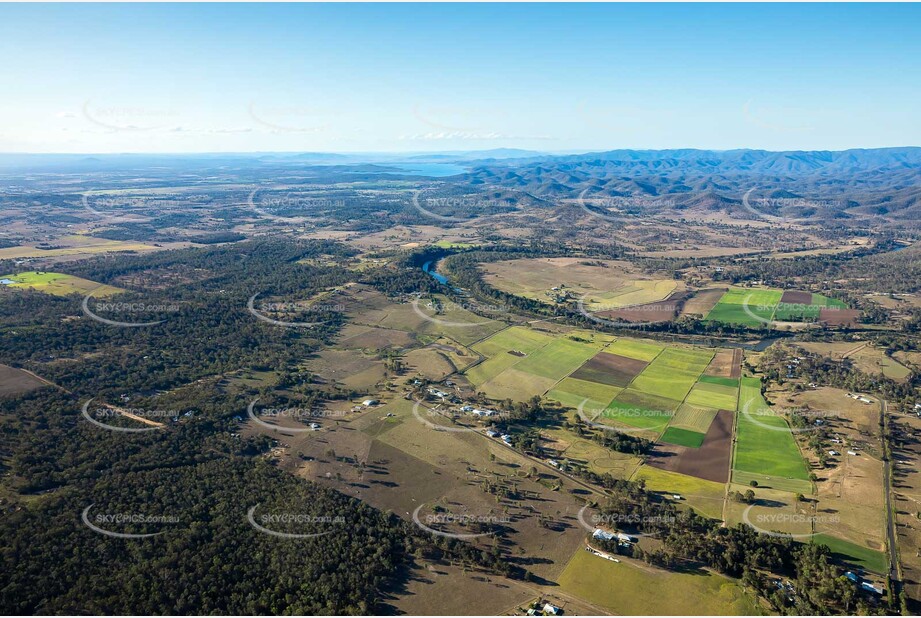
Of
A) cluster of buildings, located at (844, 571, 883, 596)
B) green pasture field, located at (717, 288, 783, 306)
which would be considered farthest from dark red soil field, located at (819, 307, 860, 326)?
cluster of buildings, located at (844, 571, 883, 596)

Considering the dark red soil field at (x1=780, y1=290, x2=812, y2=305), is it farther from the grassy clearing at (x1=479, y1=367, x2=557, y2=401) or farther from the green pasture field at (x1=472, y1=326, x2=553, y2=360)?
the grassy clearing at (x1=479, y1=367, x2=557, y2=401)

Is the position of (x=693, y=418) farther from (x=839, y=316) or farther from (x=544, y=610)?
(x=839, y=316)

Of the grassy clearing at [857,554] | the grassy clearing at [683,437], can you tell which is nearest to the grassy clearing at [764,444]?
the grassy clearing at [683,437]

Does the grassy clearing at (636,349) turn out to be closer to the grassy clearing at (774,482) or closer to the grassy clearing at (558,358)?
the grassy clearing at (558,358)

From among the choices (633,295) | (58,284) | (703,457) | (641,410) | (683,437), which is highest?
(58,284)

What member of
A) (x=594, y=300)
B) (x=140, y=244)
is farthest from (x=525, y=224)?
(x=140, y=244)

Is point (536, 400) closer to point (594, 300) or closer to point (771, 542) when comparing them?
point (771, 542)

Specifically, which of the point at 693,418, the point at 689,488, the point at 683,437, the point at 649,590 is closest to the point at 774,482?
the point at 689,488
